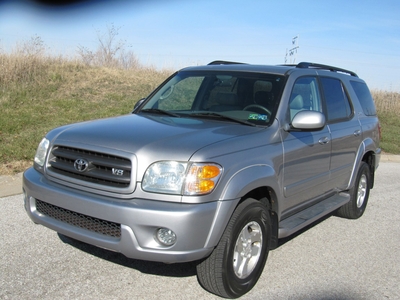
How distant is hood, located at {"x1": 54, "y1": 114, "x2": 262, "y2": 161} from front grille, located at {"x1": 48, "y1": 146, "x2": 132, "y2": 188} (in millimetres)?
77

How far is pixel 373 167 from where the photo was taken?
666 cm

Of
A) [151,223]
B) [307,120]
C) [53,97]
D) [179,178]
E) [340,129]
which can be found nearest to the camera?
[151,223]

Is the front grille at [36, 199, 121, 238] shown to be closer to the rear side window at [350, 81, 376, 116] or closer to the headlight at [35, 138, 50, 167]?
the headlight at [35, 138, 50, 167]

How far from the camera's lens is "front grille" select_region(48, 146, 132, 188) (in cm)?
344

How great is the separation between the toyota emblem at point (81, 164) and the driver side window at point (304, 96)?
2.06m

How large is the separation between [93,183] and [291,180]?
1846 mm

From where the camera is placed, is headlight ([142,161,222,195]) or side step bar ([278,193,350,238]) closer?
headlight ([142,161,222,195])

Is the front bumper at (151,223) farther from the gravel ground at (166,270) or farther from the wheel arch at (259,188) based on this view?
the gravel ground at (166,270)

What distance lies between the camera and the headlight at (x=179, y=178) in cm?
332

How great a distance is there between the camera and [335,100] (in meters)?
5.59

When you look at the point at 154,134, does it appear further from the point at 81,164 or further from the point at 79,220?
the point at 79,220

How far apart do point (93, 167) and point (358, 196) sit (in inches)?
157

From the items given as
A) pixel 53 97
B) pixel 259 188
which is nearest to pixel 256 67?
pixel 259 188

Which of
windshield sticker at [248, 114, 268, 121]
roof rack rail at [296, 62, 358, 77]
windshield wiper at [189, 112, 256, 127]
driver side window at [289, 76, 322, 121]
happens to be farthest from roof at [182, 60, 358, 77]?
windshield wiper at [189, 112, 256, 127]
